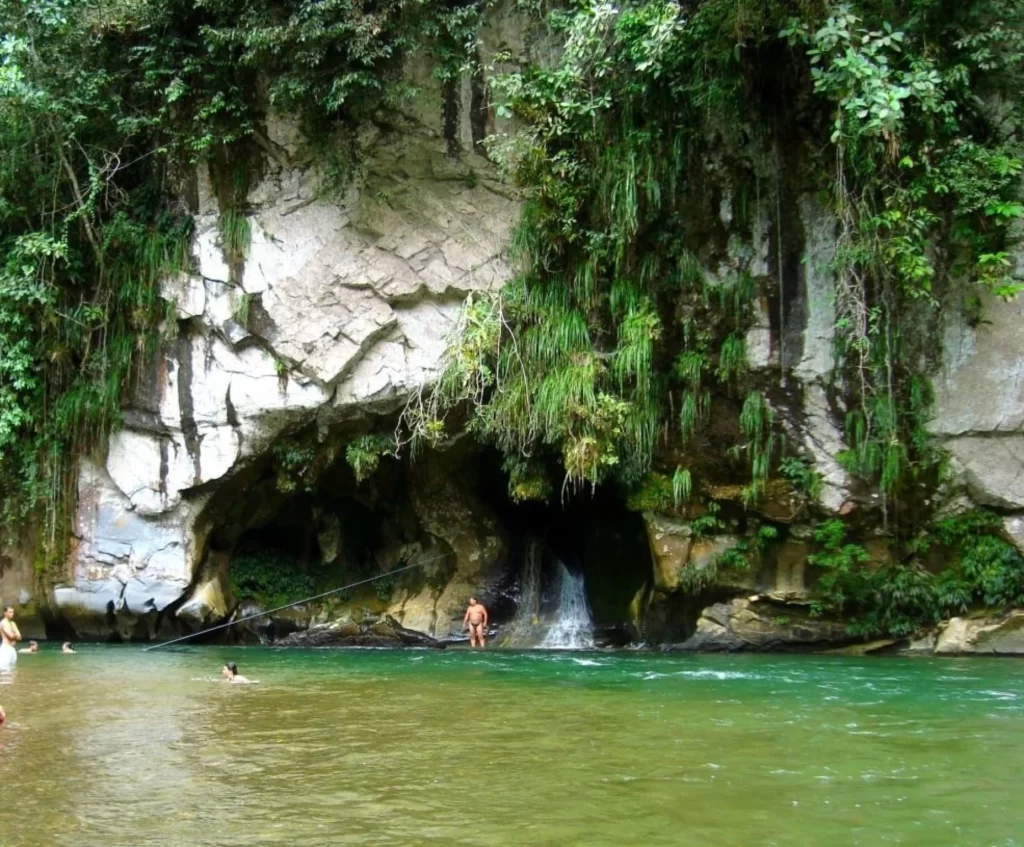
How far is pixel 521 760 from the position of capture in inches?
217

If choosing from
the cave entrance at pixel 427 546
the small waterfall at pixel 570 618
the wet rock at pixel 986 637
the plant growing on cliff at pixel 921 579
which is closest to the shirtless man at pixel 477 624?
the cave entrance at pixel 427 546

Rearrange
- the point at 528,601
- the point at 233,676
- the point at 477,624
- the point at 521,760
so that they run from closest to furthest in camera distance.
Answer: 1. the point at 521,760
2. the point at 233,676
3. the point at 477,624
4. the point at 528,601

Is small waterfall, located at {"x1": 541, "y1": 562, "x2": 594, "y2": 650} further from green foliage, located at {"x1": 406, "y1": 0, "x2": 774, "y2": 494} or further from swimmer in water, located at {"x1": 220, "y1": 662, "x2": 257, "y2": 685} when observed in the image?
swimmer in water, located at {"x1": 220, "y1": 662, "x2": 257, "y2": 685}

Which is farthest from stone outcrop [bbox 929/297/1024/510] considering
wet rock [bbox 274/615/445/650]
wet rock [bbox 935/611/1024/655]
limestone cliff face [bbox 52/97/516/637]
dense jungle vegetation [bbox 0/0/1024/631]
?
wet rock [bbox 274/615/445/650]

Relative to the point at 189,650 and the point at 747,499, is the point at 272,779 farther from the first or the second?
the point at 189,650

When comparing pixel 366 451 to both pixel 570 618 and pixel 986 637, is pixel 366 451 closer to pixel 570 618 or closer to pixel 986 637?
pixel 570 618

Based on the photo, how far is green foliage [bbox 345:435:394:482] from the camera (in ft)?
43.7

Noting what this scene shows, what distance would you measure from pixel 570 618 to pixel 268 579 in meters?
5.08

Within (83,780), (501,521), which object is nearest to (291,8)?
(501,521)

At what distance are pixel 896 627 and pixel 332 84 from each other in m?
9.87

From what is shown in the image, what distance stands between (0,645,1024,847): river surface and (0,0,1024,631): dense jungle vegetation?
3.66m

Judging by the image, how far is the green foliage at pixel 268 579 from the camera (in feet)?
50.3

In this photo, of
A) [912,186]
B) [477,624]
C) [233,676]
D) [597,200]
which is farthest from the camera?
[477,624]

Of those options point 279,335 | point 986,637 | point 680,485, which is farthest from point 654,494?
point 279,335
